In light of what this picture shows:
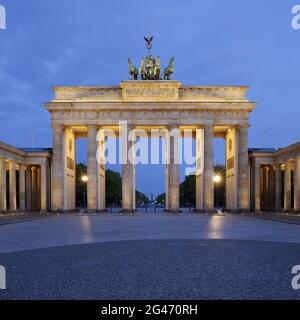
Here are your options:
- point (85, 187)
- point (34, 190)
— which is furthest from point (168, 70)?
point (85, 187)

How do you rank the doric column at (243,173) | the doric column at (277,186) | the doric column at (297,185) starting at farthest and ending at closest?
the doric column at (277,186)
the doric column at (243,173)
the doric column at (297,185)

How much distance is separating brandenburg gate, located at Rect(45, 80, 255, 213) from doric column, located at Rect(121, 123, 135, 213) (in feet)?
0.51

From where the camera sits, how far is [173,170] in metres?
59.3

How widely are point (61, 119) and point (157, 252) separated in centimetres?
4690

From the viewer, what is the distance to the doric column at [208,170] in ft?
196

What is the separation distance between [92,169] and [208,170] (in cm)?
1833

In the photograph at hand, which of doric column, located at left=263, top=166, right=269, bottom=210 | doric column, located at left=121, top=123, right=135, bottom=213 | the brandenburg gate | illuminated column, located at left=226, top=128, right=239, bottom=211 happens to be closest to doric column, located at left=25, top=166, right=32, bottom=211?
the brandenburg gate

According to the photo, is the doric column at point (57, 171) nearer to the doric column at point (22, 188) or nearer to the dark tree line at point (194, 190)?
the doric column at point (22, 188)

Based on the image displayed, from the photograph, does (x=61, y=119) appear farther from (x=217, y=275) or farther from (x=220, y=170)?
(x=220, y=170)

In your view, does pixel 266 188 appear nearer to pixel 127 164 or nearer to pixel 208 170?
pixel 208 170

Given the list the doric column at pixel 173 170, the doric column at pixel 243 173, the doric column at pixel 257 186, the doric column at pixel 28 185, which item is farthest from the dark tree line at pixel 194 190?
the doric column at pixel 28 185

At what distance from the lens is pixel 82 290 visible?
990 cm

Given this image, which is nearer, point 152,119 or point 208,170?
point 152,119

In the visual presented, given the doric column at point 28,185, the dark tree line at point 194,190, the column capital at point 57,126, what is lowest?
the dark tree line at point 194,190
